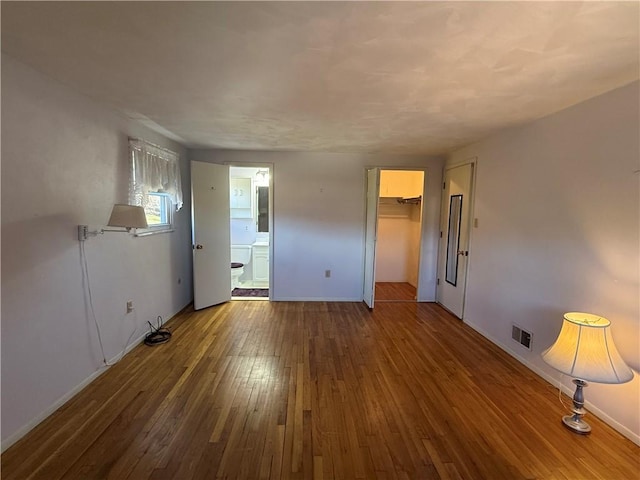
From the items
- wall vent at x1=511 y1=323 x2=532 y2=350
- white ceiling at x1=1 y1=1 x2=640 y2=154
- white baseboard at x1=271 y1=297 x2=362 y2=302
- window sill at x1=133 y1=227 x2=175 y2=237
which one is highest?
white ceiling at x1=1 y1=1 x2=640 y2=154

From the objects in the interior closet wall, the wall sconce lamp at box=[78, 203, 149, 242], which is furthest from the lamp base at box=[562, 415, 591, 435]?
the interior closet wall

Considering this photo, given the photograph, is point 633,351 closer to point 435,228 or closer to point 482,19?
point 482,19

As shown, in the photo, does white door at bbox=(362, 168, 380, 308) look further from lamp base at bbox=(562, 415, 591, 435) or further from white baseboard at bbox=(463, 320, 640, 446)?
lamp base at bbox=(562, 415, 591, 435)

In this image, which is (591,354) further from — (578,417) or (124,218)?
(124,218)

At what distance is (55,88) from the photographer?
2.04 metres

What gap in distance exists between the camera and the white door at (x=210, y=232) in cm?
405

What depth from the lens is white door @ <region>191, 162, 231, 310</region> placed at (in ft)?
13.3

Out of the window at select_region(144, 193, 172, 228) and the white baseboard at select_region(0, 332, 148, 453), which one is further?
the window at select_region(144, 193, 172, 228)

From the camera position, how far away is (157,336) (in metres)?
3.32

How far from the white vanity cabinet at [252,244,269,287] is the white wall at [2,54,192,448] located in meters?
2.81

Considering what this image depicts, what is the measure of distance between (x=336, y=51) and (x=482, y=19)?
2.24 feet

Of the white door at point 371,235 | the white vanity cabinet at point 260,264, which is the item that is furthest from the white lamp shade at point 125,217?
the white vanity cabinet at point 260,264

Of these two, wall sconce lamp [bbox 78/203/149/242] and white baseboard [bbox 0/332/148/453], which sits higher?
wall sconce lamp [bbox 78/203/149/242]

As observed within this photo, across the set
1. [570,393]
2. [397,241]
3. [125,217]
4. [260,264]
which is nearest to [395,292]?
[397,241]
